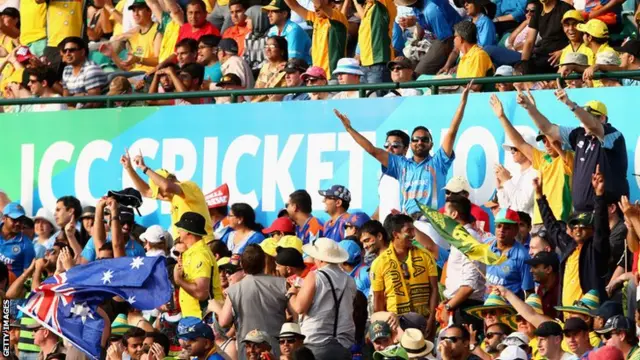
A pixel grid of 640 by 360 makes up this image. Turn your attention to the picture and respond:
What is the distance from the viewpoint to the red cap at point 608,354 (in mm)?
14570

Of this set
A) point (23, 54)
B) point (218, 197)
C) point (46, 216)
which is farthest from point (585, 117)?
point (23, 54)

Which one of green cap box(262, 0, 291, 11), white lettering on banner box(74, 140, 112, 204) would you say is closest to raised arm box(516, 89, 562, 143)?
green cap box(262, 0, 291, 11)

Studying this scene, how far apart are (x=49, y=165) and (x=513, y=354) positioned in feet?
27.7

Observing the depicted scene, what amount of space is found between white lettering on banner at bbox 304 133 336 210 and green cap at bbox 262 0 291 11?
209cm

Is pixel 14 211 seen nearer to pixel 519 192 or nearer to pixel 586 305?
pixel 519 192

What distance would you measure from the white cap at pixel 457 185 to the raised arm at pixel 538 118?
907mm

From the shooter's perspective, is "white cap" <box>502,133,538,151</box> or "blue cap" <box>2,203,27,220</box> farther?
"blue cap" <box>2,203,27,220</box>

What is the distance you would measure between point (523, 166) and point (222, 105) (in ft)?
12.7

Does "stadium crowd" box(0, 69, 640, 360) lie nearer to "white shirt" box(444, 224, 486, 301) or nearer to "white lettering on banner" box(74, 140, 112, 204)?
"white shirt" box(444, 224, 486, 301)

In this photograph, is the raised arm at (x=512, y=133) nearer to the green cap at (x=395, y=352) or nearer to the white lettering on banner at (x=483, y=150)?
the white lettering on banner at (x=483, y=150)

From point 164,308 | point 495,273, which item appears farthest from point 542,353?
point 164,308

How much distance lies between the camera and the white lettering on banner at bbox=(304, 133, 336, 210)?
2025 cm

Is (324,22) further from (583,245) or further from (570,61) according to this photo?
(583,245)

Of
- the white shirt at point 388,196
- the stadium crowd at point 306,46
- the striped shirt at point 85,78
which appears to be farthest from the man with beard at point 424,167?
the striped shirt at point 85,78
